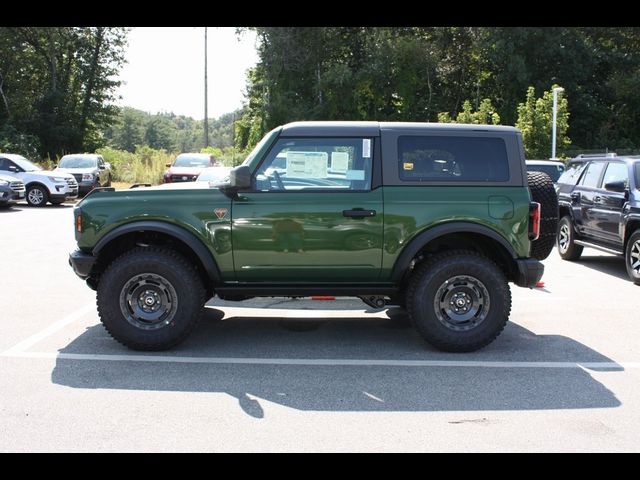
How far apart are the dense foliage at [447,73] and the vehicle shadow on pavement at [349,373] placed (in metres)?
33.2

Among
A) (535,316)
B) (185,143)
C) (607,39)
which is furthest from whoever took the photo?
(185,143)

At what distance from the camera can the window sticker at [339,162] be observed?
18.5 ft

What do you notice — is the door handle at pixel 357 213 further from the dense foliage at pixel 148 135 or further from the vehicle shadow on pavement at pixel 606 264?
the dense foliage at pixel 148 135

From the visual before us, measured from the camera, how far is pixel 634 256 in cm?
895

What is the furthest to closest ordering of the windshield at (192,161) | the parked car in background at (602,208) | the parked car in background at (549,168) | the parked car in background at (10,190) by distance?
the windshield at (192,161), the parked car in background at (10,190), the parked car in background at (549,168), the parked car in background at (602,208)

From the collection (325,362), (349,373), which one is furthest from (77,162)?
(349,373)

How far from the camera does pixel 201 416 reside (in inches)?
166

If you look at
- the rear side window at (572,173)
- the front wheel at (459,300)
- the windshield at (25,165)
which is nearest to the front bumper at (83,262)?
the front wheel at (459,300)

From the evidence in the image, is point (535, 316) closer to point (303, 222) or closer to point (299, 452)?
point (303, 222)

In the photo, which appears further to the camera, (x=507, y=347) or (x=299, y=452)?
(x=507, y=347)

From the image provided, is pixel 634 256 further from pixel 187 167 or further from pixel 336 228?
pixel 187 167

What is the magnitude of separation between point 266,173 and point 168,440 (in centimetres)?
256

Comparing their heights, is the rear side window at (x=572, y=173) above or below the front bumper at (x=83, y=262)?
above

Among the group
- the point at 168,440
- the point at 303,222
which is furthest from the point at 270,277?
the point at 168,440
